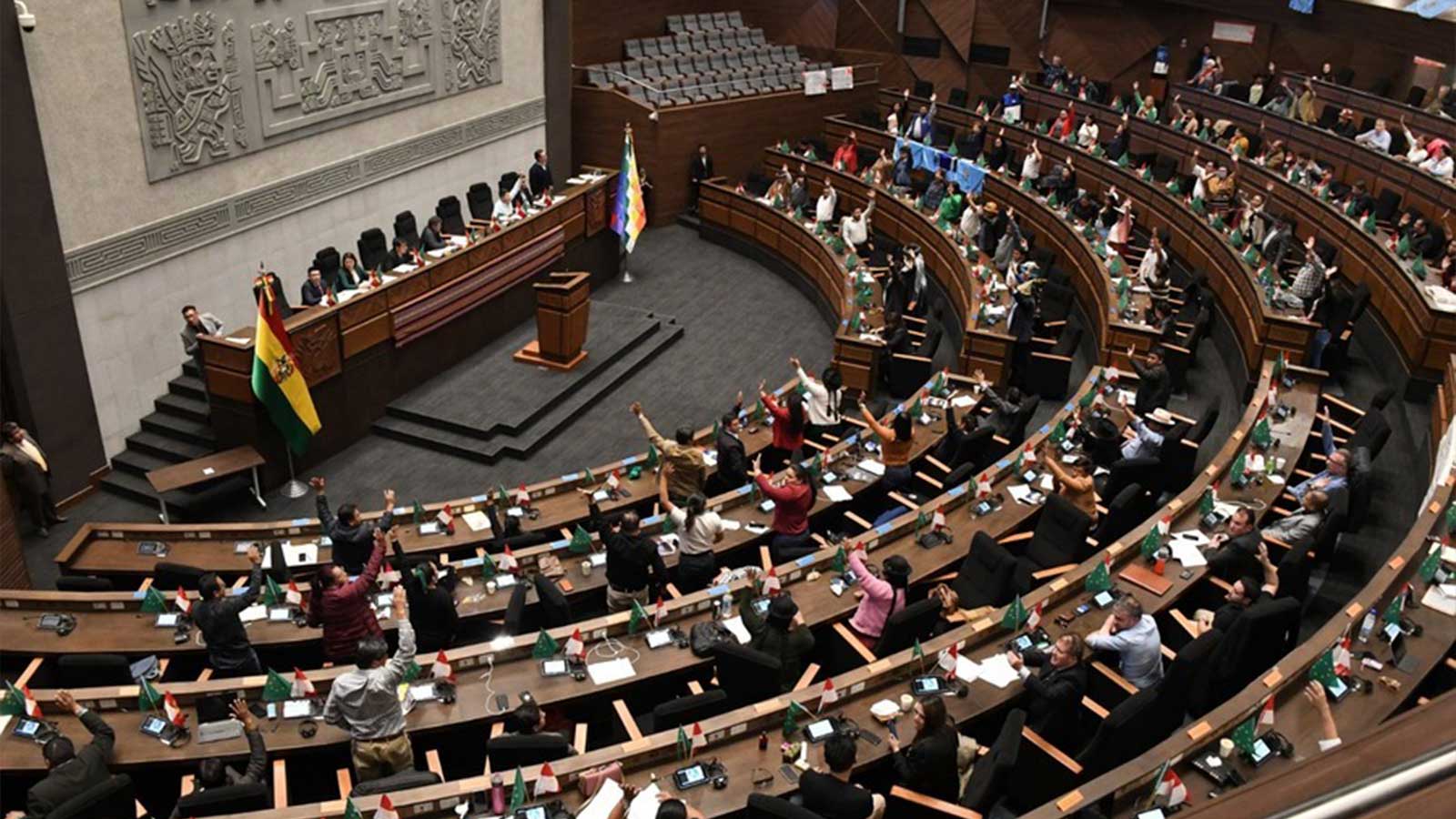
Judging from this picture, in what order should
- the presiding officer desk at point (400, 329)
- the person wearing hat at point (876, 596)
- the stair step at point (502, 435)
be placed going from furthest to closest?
the stair step at point (502, 435), the presiding officer desk at point (400, 329), the person wearing hat at point (876, 596)

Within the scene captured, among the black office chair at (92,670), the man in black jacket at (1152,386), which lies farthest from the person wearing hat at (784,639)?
the man in black jacket at (1152,386)

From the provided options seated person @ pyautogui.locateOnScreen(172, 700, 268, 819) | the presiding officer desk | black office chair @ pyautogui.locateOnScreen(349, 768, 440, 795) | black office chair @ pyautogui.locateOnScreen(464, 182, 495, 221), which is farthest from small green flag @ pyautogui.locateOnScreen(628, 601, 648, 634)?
black office chair @ pyautogui.locateOnScreen(464, 182, 495, 221)

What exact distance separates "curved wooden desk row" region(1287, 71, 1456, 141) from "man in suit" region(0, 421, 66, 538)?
17.0m

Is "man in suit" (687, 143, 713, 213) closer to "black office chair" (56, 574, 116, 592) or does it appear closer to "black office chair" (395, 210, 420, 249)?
"black office chair" (395, 210, 420, 249)

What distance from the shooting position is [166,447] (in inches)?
417

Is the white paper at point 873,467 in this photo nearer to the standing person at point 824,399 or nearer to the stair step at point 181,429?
the standing person at point 824,399

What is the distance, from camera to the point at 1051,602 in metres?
6.95

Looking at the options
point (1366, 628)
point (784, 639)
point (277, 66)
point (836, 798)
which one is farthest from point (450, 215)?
point (1366, 628)

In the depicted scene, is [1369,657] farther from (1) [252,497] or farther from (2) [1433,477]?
(1) [252,497]

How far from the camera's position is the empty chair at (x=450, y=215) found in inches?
555

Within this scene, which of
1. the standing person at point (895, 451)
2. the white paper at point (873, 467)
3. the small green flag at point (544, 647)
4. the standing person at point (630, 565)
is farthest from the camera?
the white paper at point (873, 467)

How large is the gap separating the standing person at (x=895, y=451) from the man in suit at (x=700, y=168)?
31.6 feet

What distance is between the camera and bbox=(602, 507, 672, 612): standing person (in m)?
7.16

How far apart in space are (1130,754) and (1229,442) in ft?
12.7
